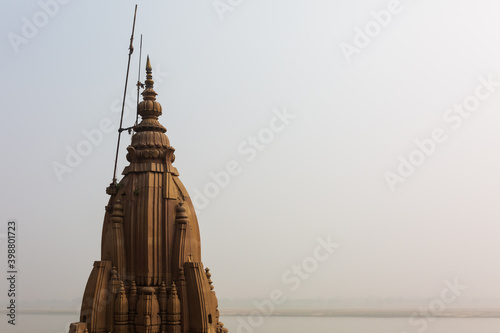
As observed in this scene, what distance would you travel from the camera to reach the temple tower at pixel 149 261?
20.2m

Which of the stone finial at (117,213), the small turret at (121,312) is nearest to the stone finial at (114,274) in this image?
the small turret at (121,312)

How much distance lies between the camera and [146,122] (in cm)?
2314

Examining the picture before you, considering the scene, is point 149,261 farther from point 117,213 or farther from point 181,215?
point 117,213

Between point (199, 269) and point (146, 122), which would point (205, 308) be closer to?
point (199, 269)

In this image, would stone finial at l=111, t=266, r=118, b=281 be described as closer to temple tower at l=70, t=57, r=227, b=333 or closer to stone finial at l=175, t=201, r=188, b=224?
temple tower at l=70, t=57, r=227, b=333

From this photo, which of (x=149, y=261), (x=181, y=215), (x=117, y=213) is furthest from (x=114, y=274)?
(x=181, y=215)

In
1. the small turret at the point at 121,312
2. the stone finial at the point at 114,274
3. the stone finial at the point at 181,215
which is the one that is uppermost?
the stone finial at the point at 181,215

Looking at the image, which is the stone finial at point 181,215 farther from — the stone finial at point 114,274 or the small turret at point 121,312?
the small turret at point 121,312

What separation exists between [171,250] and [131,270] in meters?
1.76

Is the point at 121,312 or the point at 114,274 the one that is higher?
the point at 114,274

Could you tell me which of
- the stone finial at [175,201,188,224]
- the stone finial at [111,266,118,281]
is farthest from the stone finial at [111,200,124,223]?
the stone finial at [175,201,188,224]

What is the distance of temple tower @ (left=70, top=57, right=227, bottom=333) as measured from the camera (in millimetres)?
20156

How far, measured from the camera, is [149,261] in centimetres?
2086

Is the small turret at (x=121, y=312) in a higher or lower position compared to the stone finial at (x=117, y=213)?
lower
